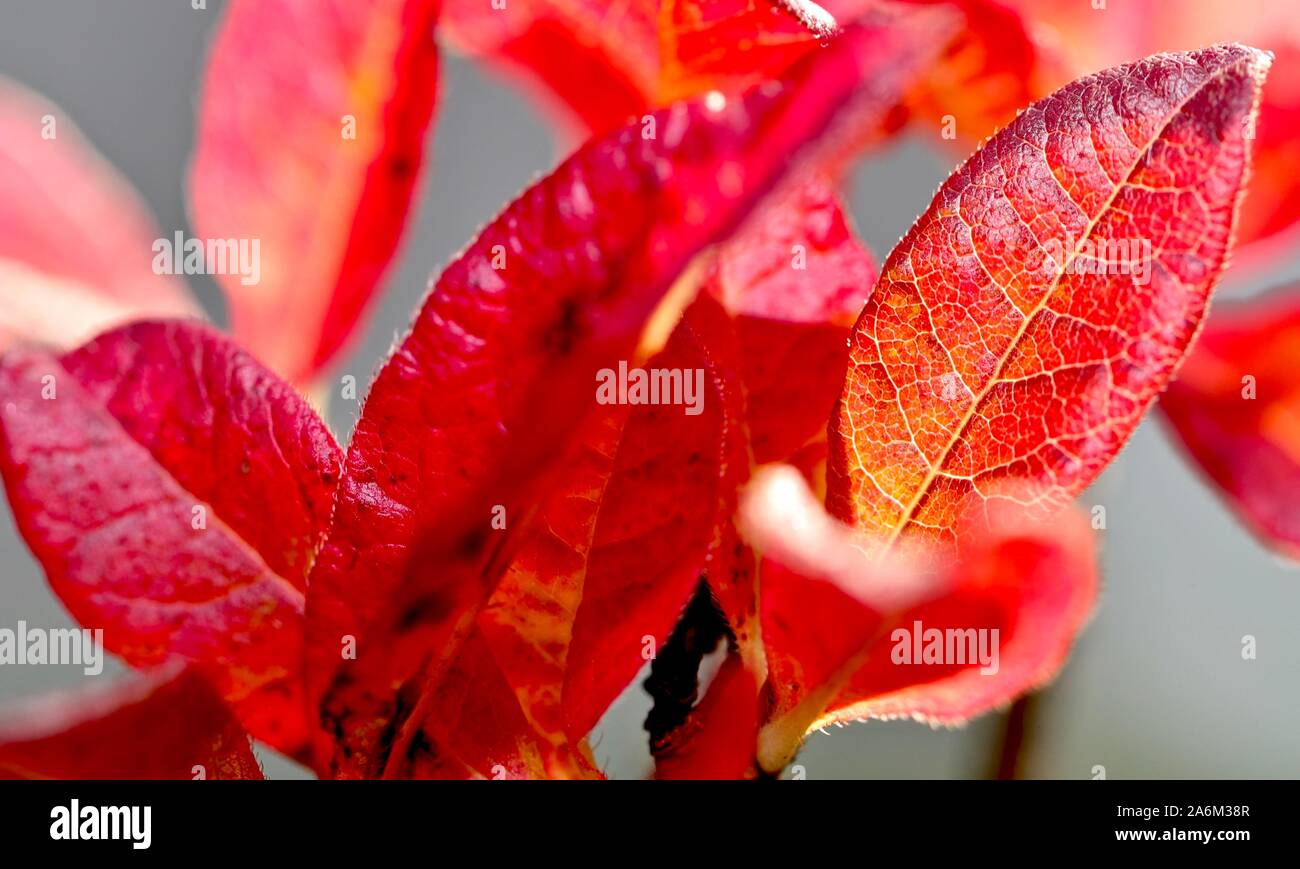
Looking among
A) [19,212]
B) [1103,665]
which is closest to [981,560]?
[19,212]

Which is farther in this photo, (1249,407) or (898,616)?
(1249,407)

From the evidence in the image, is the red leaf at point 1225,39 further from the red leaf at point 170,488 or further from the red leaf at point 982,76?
the red leaf at point 170,488

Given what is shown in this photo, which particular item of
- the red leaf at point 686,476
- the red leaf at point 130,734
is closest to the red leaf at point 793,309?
the red leaf at point 686,476

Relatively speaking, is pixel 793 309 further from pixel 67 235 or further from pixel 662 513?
pixel 67 235

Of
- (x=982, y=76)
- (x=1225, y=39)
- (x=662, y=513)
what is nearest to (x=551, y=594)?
(x=662, y=513)

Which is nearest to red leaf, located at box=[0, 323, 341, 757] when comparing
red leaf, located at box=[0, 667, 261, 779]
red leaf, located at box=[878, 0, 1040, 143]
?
red leaf, located at box=[0, 667, 261, 779]

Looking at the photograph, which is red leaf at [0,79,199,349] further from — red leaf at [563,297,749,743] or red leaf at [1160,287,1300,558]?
red leaf at [1160,287,1300,558]
